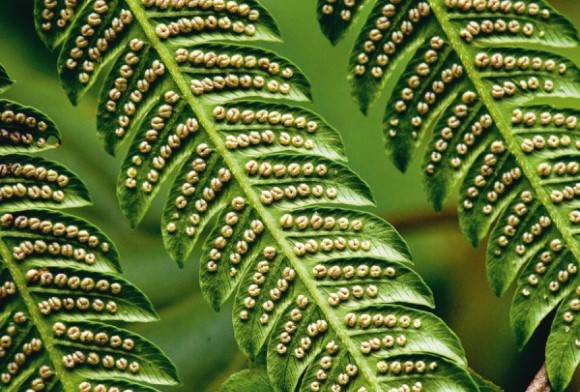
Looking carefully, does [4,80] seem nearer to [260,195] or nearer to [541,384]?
[260,195]

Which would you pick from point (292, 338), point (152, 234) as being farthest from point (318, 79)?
point (292, 338)

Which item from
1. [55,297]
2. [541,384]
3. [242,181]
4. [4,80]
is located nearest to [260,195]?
[242,181]

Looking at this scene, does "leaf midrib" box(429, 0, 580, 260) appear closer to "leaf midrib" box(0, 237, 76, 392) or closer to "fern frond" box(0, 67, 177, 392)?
"fern frond" box(0, 67, 177, 392)

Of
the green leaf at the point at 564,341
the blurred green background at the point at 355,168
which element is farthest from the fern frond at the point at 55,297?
the green leaf at the point at 564,341

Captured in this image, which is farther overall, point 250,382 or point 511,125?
point 250,382

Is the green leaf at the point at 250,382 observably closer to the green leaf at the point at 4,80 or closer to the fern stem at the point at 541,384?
the fern stem at the point at 541,384

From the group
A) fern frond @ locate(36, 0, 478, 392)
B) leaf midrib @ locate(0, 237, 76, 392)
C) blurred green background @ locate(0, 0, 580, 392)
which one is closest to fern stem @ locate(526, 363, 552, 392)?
fern frond @ locate(36, 0, 478, 392)
